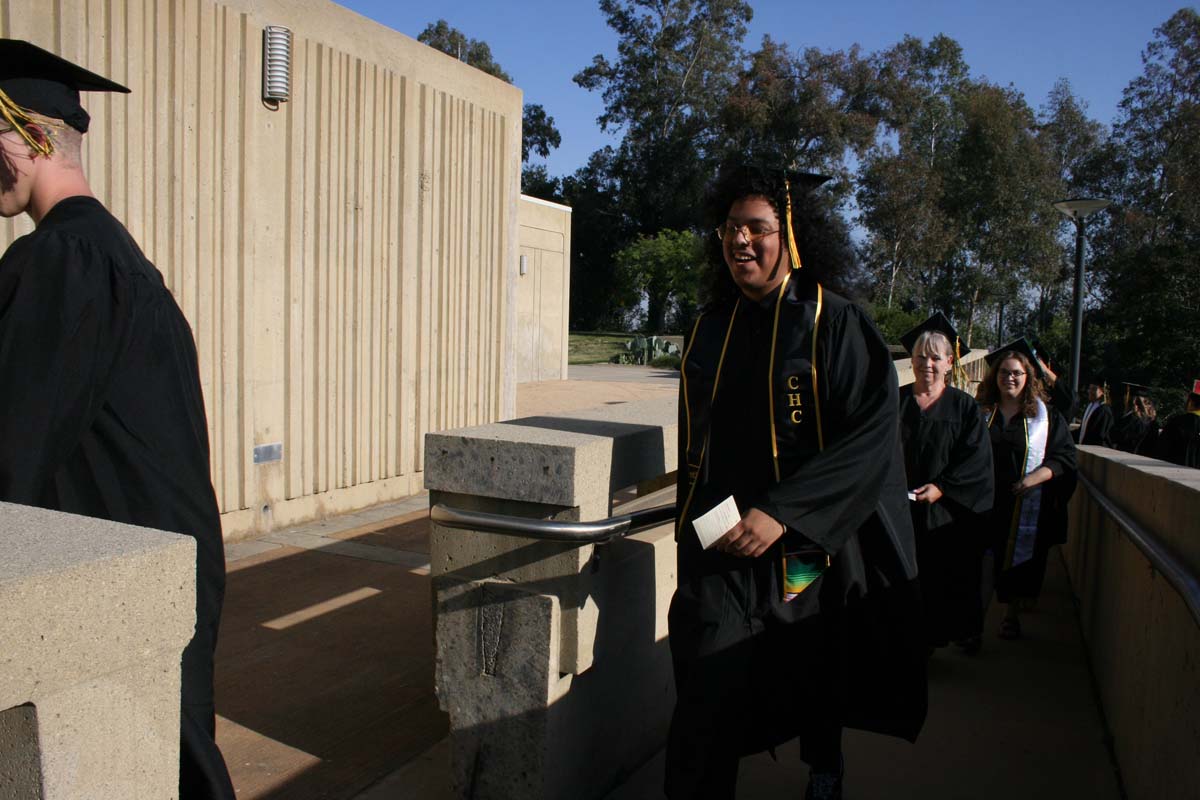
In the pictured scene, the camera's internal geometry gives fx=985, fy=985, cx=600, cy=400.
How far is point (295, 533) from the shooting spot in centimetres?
739

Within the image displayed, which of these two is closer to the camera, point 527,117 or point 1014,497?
point 1014,497

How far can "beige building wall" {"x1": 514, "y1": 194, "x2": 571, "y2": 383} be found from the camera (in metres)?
20.0

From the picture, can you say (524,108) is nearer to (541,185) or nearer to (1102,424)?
(541,185)

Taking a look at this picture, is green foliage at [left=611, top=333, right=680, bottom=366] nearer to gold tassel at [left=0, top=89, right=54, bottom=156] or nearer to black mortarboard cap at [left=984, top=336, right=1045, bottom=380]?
black mortarboard cap at [left=984, top=336, right=1045, bottom=380]

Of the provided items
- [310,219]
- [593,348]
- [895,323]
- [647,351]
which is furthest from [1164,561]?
[593,348]

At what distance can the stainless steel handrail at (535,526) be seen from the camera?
2.64 m

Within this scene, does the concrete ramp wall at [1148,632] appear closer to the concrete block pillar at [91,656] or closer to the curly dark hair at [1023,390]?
the curly dark hair at [1023,390]

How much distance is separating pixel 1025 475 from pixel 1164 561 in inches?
116

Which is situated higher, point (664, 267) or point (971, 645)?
point (664, 267)

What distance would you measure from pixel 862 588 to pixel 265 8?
20.4ft

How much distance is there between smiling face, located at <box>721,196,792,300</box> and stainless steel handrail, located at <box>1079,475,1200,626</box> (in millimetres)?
1439

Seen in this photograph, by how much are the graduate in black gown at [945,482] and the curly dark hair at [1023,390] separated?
1142 millimetres

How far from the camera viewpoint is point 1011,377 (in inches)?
244

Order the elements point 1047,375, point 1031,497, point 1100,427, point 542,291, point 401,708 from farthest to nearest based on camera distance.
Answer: point 542,291, point 1100,427, point 1047,375, point 1031,497, point 401,708
